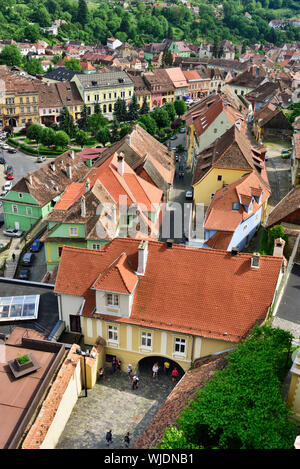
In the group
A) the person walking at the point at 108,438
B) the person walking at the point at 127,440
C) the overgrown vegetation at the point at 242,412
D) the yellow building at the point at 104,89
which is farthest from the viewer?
the yellow building at the point at 104,89

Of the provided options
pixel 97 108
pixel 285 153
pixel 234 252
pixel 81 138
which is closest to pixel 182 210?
pixel 285 153

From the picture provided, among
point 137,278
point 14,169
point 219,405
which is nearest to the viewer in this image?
point 219,405

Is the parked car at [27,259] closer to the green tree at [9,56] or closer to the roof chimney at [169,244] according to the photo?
the roof chimney at [169,244]

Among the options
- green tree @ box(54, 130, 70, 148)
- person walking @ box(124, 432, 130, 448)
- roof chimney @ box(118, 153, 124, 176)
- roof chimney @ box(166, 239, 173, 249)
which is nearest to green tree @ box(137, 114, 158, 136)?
green tree @ box(54, 130, 70, 148)

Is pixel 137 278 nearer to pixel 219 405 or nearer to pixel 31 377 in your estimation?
pixel 31 377

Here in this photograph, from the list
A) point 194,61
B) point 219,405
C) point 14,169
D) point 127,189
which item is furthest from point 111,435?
point 194,61

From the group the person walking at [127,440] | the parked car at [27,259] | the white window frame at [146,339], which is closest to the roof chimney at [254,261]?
the white window frame at [146,339]

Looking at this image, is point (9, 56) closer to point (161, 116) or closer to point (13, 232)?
point (161, 116)
